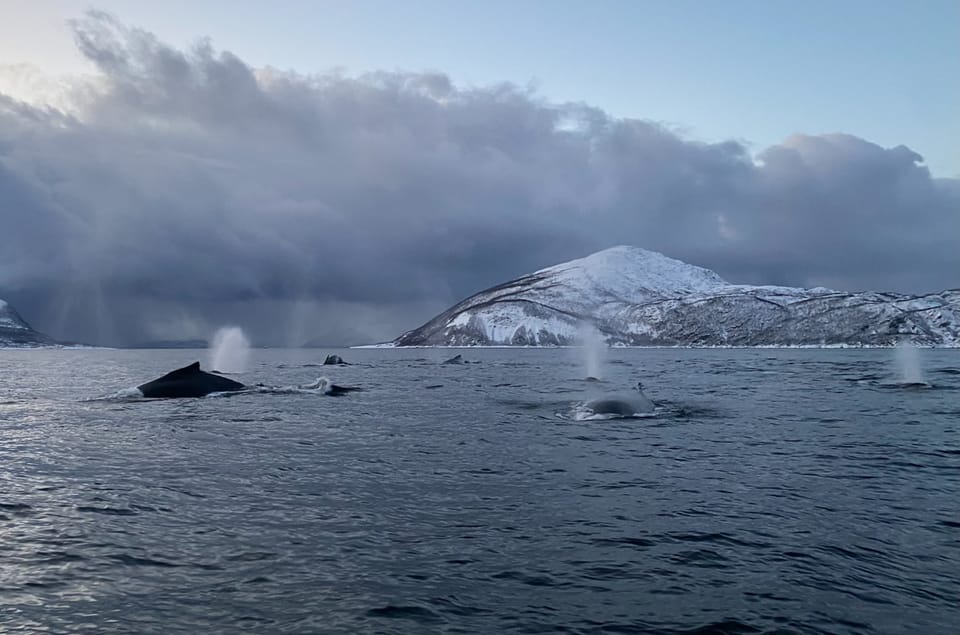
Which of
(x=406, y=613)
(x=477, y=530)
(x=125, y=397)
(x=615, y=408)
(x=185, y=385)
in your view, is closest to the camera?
(x=406, y=613)

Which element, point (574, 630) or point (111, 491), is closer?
point (574, 630)

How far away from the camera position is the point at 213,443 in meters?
24.7

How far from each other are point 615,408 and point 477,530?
22494mm

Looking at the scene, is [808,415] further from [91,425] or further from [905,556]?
[91,425]

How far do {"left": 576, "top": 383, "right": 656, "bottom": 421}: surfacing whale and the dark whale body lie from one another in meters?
25.6

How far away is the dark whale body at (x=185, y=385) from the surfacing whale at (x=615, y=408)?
25.6m

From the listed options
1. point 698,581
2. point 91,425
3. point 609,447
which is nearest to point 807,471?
point 609,447

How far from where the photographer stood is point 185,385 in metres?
44.1

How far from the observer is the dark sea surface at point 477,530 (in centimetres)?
951

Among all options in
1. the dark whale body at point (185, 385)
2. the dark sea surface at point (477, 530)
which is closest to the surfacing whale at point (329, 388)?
the dark whale body at point (185, 385)

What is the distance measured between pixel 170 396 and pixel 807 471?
38054mm

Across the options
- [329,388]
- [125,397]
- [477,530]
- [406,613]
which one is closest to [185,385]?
[125,397]

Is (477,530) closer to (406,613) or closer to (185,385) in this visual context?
(406,613)

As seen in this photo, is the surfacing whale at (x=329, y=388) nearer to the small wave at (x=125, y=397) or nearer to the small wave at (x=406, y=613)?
the small wave at (x=125, y=397)
